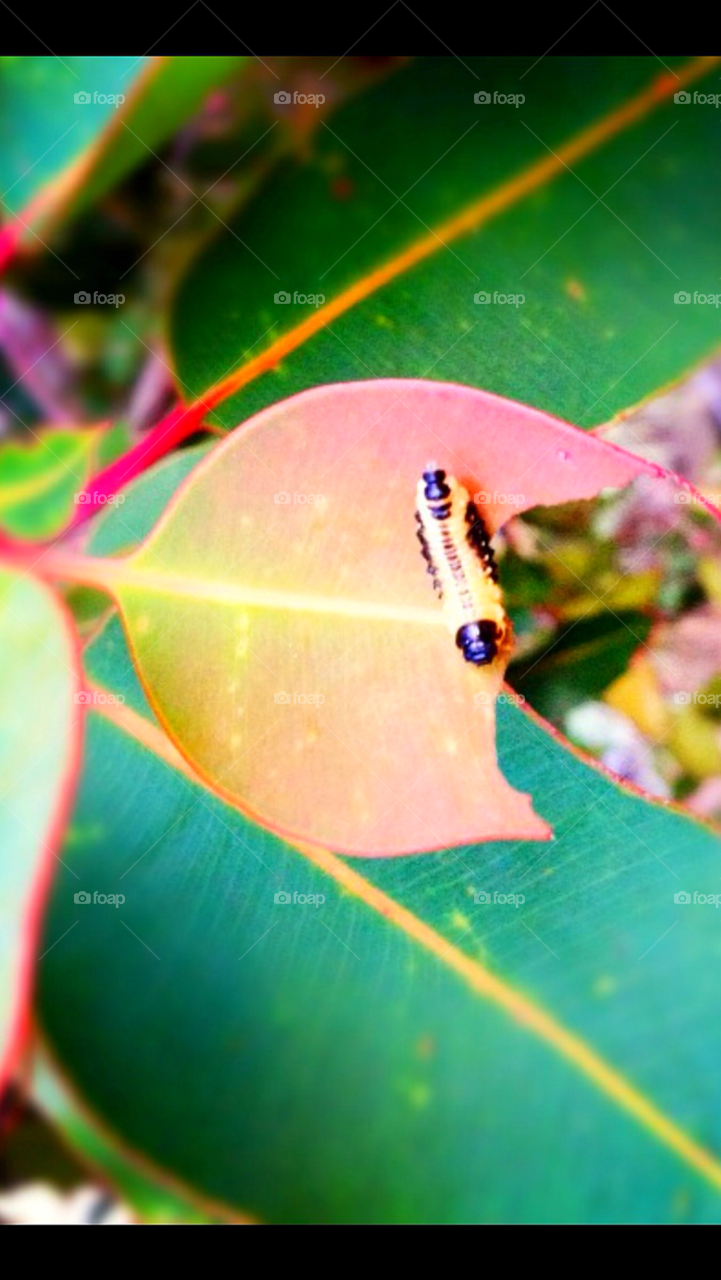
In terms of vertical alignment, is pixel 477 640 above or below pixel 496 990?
above

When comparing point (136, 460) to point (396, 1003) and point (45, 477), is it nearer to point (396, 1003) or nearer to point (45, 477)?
point (45, 477)

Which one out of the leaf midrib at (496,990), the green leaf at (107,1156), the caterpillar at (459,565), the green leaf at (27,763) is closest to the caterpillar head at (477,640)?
the caterpillar at (459,565)

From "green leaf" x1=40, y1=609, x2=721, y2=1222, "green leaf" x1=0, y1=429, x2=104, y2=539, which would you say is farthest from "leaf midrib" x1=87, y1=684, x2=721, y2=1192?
"green leaf" x1=0, y1=429, x2=104, y2=539

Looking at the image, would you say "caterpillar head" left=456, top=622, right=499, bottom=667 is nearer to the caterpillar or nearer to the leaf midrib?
the caterpillar

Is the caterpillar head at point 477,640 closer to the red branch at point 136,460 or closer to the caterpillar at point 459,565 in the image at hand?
the caterpillar at point 459,565

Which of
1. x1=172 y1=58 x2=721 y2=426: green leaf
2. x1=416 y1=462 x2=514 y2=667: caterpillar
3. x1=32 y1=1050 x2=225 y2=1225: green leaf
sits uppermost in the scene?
x1=172 y1=58 x2=721 y2=426: green leaf

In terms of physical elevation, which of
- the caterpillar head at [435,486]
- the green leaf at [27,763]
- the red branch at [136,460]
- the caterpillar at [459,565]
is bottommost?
the green leaf at [27,763]

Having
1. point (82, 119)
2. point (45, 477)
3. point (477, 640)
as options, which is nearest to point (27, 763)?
point (45, 477)

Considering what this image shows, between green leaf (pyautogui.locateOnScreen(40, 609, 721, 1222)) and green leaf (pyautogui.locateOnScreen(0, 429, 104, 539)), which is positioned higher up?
green leaf (pyautogui.locateOnScreen(0, 429, 104, 539))
